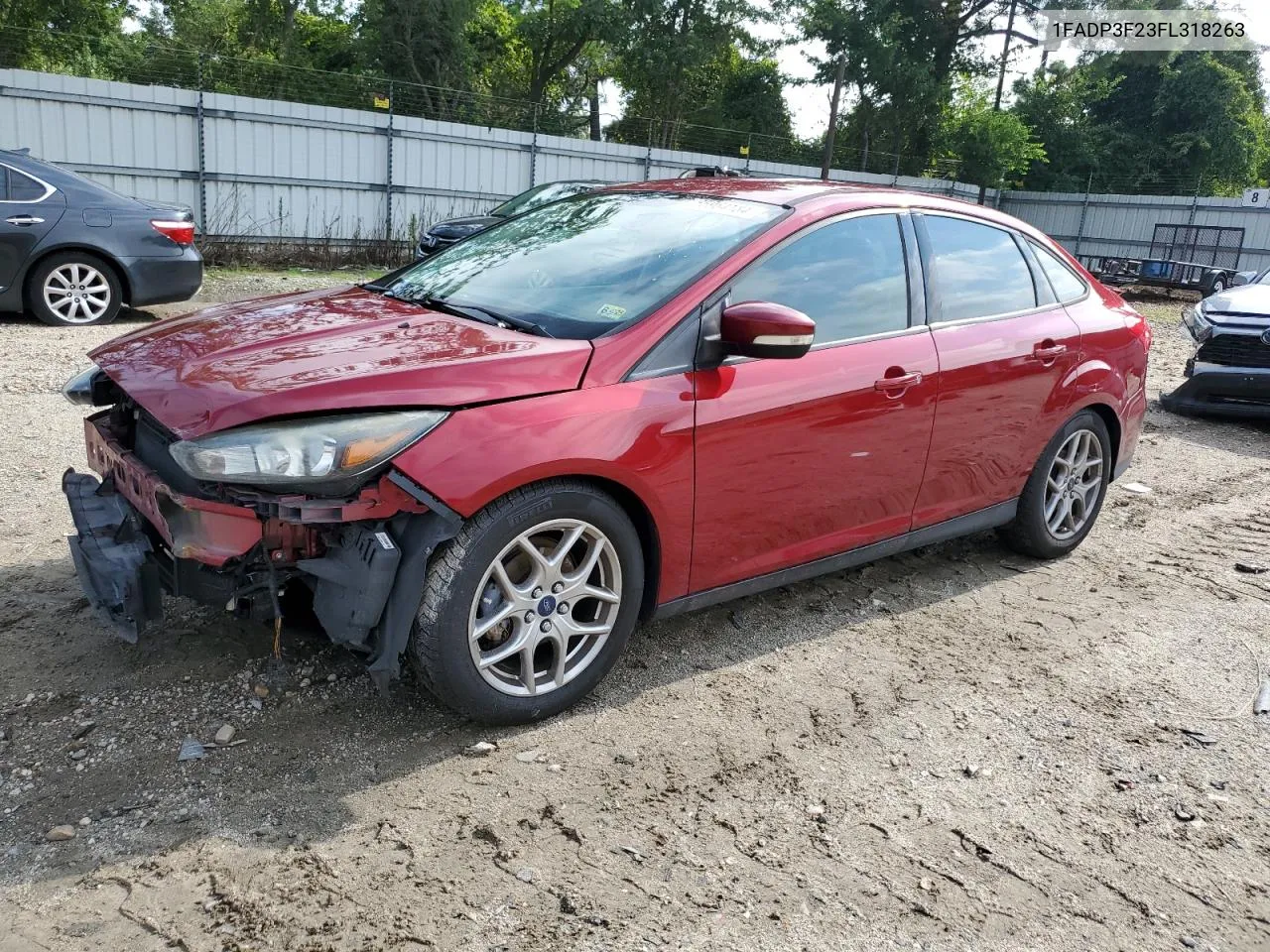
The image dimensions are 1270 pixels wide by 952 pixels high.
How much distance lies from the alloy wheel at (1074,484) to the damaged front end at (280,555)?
3.18m

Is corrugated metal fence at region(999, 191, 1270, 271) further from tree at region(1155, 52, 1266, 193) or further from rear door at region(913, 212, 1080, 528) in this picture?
rear door at region(913, 212, 1080, 528)

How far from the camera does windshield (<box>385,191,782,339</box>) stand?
3.40 m

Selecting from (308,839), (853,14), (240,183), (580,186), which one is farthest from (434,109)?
(853,14)

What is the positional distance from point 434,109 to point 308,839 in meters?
18.9

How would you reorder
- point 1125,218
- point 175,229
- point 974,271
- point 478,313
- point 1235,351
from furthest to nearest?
point 1125,218 < point 175,229 < point 1235,351 < point 974,271 < point 478,313

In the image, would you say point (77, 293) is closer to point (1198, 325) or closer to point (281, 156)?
point (281, 156)

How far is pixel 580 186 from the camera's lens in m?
13.6

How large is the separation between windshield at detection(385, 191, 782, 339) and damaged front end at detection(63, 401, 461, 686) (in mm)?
854

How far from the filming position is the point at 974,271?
4.34 metres

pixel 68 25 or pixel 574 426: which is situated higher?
pixel 68 25

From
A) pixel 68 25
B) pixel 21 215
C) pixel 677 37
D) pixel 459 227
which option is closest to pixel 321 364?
pixel 21 215

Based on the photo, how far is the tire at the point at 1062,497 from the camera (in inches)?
185

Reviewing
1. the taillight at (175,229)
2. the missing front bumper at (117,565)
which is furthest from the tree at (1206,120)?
the missing front bumper at (117,565)

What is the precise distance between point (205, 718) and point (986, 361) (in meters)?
3.15
